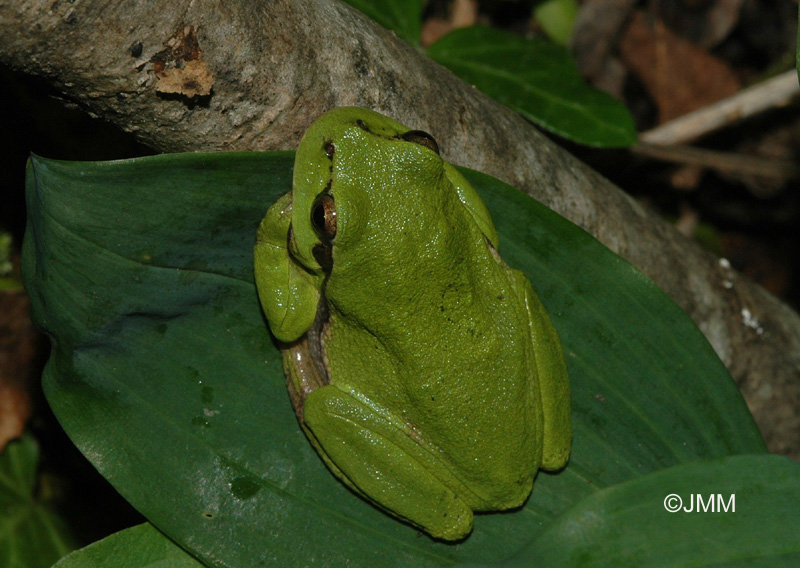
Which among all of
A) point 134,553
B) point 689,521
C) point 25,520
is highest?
point 689,521

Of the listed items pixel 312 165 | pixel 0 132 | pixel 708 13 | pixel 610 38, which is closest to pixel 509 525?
pixel 312 165

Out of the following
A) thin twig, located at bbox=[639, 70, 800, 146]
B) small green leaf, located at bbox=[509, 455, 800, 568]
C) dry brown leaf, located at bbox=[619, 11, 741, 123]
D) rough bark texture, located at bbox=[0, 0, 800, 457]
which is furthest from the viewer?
dry brown leaf, located at bbox=[619, 11, 741, 123]

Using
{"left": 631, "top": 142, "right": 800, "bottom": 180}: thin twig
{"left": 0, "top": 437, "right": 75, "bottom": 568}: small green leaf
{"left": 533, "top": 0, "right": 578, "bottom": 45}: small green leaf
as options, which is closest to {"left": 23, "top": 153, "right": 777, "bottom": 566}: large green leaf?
{"left": 0, "top": 437, "right": 75, "bottom": 568}: small green leaf

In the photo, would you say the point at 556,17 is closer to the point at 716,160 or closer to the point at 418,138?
the point at 716,160

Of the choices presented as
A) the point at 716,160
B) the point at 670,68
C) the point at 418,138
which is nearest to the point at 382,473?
the point at 418,138

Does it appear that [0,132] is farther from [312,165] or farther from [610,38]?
[610,38]

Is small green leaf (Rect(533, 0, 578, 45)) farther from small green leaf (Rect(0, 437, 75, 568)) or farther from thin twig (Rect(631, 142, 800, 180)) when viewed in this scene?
small green leaf (Rect(0, 437, 75, 568))

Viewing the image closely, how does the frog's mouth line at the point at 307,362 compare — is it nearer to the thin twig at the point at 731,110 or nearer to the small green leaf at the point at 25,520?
the small green leaf at the point at 25,520
